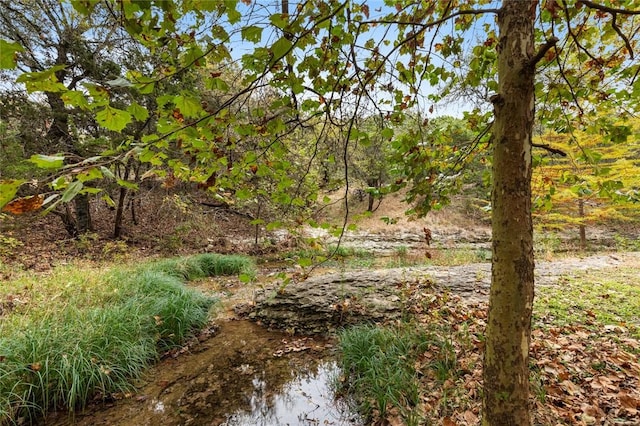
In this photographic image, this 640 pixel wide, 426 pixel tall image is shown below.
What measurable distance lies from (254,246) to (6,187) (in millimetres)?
10502

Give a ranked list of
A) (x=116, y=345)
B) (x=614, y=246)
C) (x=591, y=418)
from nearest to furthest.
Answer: (x=591, y=418)
(x=116, y=345)
(x=614, y=246)

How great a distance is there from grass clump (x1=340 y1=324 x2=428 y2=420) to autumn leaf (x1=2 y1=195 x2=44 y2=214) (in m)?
2.88

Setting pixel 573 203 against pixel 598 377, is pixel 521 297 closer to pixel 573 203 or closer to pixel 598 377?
pixel 598 377

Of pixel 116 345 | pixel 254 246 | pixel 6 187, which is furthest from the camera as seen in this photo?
pixel 254 246

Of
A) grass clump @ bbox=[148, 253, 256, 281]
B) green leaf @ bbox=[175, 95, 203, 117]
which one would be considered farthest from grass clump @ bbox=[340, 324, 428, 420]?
grass clump @ bbox=[148, 253, 256, 281]

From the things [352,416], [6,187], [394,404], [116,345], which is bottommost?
[352,416]

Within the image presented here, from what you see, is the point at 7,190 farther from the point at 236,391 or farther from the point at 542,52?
the point at 236,391

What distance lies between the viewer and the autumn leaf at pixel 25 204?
33.4 inches

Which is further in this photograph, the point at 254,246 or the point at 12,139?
the point at 254,246

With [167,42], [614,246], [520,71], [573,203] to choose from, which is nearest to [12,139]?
[167,42]

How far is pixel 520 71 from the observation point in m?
1.32

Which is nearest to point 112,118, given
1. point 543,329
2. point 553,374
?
point 553,374

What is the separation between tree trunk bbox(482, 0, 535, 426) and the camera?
1348mm

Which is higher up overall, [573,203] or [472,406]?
[573,203]
